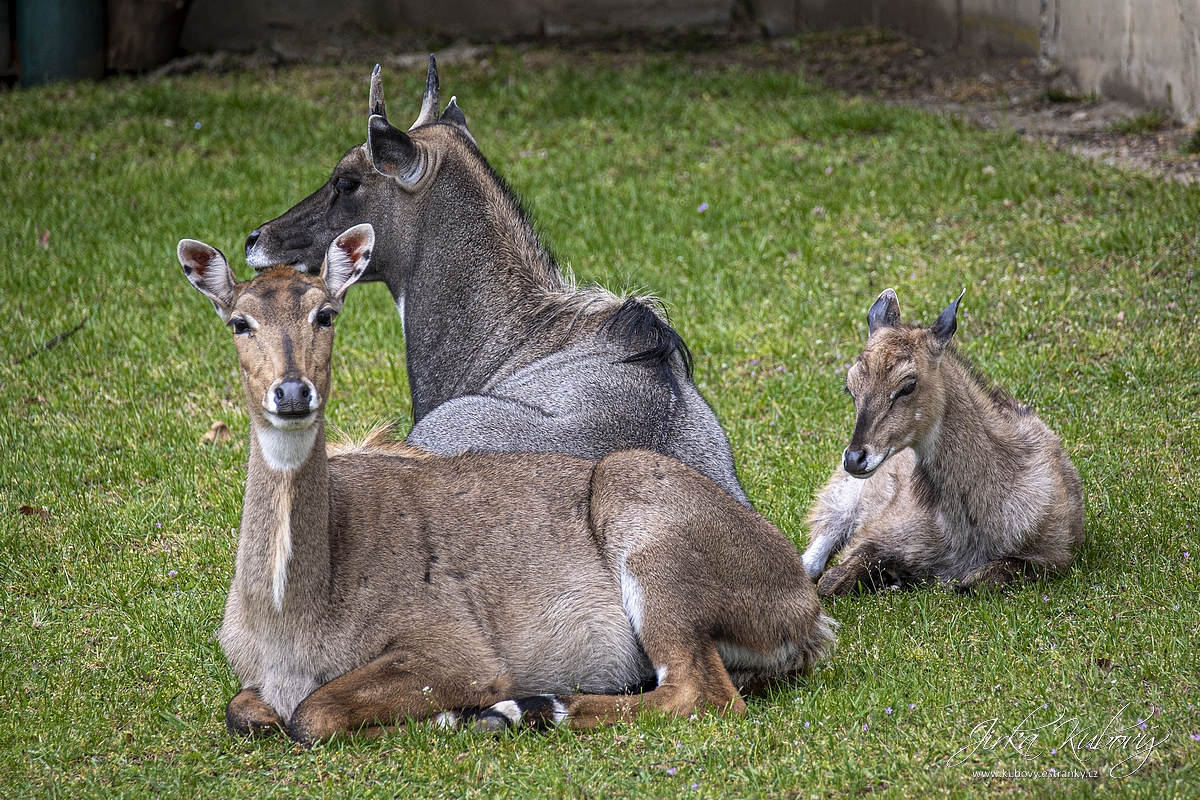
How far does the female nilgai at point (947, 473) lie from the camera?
18.2 ft

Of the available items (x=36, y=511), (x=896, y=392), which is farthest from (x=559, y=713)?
(x=36, y=511)

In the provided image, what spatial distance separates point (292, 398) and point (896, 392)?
2716 mm

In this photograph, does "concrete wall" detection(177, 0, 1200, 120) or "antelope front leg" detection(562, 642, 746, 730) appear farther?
"concrete wall" detection(177, 0, 1200, 120)

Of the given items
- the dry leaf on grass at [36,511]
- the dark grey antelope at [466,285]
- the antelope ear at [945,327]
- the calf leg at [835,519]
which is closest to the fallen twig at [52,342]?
the dry leaf on grass at [36,511]

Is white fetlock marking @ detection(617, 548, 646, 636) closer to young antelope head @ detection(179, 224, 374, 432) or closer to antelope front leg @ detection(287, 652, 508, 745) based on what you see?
antelope front leg @ detection(287, 652, 508, 745)

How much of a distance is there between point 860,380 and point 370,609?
2445mm

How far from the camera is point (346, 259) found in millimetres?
4809

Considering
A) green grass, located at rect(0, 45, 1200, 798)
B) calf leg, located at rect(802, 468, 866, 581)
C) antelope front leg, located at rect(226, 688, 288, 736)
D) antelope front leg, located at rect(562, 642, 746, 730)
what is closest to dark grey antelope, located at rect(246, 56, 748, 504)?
calf leg, located at rect(802, 468, 866, 581)

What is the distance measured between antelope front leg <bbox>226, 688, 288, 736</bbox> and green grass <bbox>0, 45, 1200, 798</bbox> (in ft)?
0.27

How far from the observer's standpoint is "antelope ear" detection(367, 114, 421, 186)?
6.70 meters

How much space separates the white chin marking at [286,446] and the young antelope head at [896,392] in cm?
231

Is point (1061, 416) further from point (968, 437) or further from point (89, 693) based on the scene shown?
point (89, 693)

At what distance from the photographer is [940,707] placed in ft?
14.5

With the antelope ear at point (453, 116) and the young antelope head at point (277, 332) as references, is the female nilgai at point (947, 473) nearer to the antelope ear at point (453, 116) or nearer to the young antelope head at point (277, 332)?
the young antelope head at point (277, 332)
